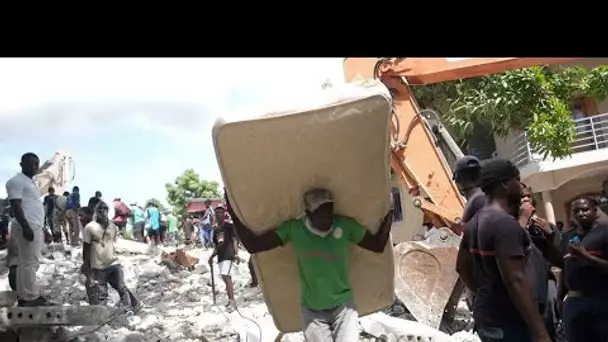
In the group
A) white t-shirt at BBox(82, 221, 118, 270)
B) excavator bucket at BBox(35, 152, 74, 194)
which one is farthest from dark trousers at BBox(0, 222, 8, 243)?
white t-shirt at BBox(82, 221, 118, 270)

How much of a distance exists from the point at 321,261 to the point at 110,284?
5741 mm

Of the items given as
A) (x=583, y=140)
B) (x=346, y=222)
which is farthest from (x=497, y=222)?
(x=583, y=140)

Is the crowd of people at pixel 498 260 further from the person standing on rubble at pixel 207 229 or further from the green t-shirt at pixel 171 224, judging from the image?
the green t-shirt at pixel 171 224

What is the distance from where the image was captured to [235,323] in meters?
7.98

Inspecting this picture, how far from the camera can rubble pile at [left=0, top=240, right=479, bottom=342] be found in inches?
264

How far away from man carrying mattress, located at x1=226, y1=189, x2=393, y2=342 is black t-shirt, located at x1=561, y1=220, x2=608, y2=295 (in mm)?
1260

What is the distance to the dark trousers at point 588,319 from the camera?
394 cm

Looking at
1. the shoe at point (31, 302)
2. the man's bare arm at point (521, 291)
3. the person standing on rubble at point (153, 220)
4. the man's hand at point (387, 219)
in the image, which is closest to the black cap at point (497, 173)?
the man's bare arm at point (521, 291)

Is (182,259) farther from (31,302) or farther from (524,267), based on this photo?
(524,267)

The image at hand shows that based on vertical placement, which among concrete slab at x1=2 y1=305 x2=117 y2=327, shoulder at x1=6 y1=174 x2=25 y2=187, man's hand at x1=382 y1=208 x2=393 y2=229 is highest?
shoulder at x1=6 y1=174 x2=25 y2=187

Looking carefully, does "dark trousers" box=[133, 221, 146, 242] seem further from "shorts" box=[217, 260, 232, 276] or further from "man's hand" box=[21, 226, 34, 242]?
"man's hand" box=[21, 226, 34, 242]

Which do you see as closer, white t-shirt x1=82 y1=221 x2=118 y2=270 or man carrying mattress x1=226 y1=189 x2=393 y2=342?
man carrying mattress x1=226 y1=189 x2=393 y2=342

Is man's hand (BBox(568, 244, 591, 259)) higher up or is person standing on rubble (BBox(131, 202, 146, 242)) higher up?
person standing on rubble (BBox(131, 202, 146, 242))
